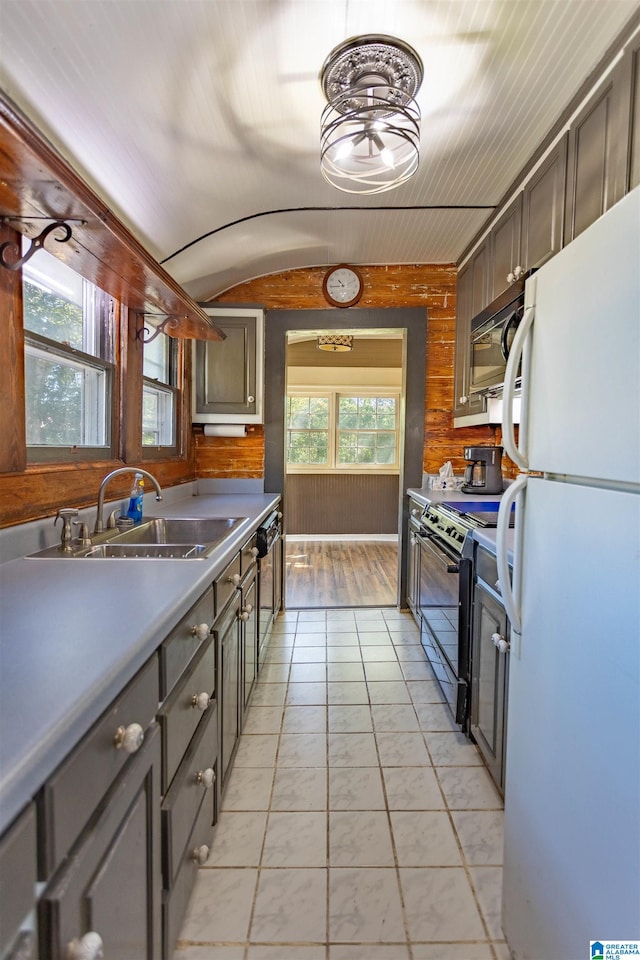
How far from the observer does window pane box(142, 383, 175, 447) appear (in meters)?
2.75

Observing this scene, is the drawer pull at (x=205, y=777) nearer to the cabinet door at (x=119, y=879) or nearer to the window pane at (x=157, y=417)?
the cabinet door at (x=119, y=879)

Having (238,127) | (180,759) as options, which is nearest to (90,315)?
(238,127)

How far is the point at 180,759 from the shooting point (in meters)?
1.09

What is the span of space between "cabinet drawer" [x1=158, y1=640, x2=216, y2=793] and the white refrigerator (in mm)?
808

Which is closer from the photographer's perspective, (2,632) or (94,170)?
(2,632)

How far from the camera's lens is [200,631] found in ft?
Result: 4.00

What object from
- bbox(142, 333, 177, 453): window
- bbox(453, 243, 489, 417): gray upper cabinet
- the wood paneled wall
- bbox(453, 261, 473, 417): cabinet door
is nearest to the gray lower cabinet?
bbox(453, 243, 489, 417): gray upper cabinet

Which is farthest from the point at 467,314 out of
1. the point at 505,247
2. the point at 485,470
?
the point at 485,470

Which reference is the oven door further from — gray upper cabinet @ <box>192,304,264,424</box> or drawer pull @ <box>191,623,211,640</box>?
gray upper cabinet @ <box>192,304,264,424</box>

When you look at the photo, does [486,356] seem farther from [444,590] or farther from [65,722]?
[65,722]

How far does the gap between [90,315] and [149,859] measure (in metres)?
2.00

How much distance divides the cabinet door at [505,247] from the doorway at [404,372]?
83 cm

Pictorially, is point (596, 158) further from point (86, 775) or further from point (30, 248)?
point (86, 775)

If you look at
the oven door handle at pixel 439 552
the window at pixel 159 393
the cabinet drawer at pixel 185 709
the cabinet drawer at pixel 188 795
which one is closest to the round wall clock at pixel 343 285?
the window at pixel 159 393
